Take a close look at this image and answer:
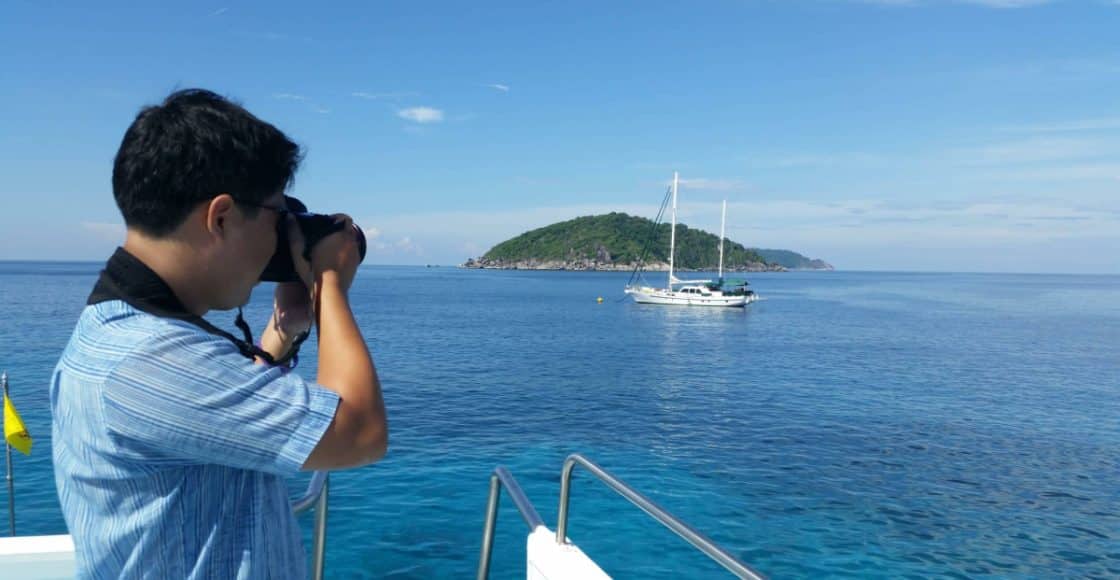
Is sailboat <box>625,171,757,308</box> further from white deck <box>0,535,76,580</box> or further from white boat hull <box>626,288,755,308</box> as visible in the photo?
white deck <box>0,535,76,580</box>

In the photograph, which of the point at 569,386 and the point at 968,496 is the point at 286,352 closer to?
the point at 968,496

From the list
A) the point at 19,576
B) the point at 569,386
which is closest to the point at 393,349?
the point at 569,386

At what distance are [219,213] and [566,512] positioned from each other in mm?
2106

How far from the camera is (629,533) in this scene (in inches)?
404

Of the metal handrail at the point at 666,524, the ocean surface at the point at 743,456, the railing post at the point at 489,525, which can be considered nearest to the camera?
the metal handrail at the point at 666,524

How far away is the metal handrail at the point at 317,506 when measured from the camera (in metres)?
2.28

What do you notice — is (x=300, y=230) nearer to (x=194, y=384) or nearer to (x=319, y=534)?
(x=194, y=384)

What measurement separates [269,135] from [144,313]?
1.13 ft

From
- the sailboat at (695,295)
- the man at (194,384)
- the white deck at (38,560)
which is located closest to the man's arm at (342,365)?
the man at (194,384)

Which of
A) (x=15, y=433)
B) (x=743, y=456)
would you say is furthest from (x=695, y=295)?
(x=15, y=433)

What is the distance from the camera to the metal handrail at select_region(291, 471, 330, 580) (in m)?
2.28

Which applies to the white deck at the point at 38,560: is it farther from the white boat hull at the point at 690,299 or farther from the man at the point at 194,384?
the white boat hull at the point at 690,299

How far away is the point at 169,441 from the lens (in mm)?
993

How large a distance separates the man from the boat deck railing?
3.85 ft
